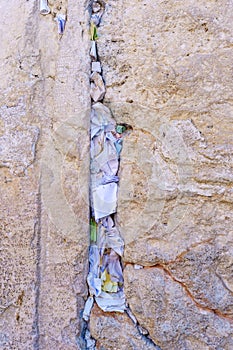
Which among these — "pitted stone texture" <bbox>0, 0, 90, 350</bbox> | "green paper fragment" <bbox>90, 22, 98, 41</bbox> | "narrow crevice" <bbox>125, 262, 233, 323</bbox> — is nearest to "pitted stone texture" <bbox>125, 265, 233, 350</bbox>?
"narrow crevice" <bbox>125, 262, 233, 323</bbox>

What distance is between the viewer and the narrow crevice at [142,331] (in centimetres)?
109

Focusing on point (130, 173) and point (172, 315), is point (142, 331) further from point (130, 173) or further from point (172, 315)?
point (130, 173)

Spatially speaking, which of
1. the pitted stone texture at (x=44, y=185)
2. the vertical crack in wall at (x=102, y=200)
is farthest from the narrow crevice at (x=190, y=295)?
the pitted stone texture at (x=44, y=185)

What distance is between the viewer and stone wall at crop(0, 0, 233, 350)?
1029 mm

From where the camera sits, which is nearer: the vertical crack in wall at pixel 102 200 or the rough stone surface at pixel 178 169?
the rough stone surface at pixel 178 169

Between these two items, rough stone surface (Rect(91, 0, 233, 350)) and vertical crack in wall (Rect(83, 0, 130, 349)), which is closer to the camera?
rough stone surface (Rect(91, 0, 233, 350))

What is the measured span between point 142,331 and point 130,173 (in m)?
0.47

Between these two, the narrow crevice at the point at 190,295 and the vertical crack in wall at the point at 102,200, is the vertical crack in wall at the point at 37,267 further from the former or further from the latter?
the narrow crevice at the point at 190,295

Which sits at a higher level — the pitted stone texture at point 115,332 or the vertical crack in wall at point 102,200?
the vertical crack in wall at point 102,200

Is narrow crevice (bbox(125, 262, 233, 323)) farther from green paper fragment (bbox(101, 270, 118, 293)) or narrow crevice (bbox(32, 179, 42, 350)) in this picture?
narrow crevice (bbox(32, 179, 42, 350))

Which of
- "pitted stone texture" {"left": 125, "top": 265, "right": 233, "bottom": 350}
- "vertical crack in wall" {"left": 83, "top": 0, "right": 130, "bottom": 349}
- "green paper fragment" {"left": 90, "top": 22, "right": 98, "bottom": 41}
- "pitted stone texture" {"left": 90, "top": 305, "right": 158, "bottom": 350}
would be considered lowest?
"pitted stone texture" {"left": 90, "top": 305, "right": 158, "bottom": 350}

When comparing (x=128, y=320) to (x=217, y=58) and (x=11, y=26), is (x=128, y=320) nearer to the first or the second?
(x=217, y=58)

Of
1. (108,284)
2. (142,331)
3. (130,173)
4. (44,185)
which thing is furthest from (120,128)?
(142,331)

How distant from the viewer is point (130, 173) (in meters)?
1.13
